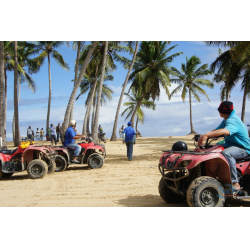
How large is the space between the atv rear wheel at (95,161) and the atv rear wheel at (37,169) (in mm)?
1983

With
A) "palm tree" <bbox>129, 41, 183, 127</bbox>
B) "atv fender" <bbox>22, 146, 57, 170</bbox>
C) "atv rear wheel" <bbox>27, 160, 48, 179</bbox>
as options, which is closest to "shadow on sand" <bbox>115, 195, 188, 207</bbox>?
"atv rear wheel" <bbox>27, 160, 48, 179</bbox>

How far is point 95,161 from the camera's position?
982 cm

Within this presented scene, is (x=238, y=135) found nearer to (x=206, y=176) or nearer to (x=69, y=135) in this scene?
(x=206, y=176)

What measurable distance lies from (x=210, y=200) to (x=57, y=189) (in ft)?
12.7

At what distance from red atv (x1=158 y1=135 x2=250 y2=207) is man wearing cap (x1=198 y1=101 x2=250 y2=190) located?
0.29 feet

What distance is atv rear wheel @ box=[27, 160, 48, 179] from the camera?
8.01m

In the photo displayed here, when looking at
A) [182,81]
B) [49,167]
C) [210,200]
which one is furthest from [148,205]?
[182,81]

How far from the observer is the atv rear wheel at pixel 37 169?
26.3 feet

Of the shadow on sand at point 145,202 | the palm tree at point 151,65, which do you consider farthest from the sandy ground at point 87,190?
the palm tree at point 151,65

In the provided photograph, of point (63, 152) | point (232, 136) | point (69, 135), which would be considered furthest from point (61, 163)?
point (232, 136)

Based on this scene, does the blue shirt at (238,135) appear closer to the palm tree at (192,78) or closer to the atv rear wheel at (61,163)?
the atv rear wheel at (61,163)

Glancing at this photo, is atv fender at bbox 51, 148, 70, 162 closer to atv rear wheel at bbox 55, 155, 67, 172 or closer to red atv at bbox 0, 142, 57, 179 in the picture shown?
atv rear wheel at bbox 55, 155, 67, 172

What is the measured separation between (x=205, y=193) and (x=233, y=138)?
101 cm
